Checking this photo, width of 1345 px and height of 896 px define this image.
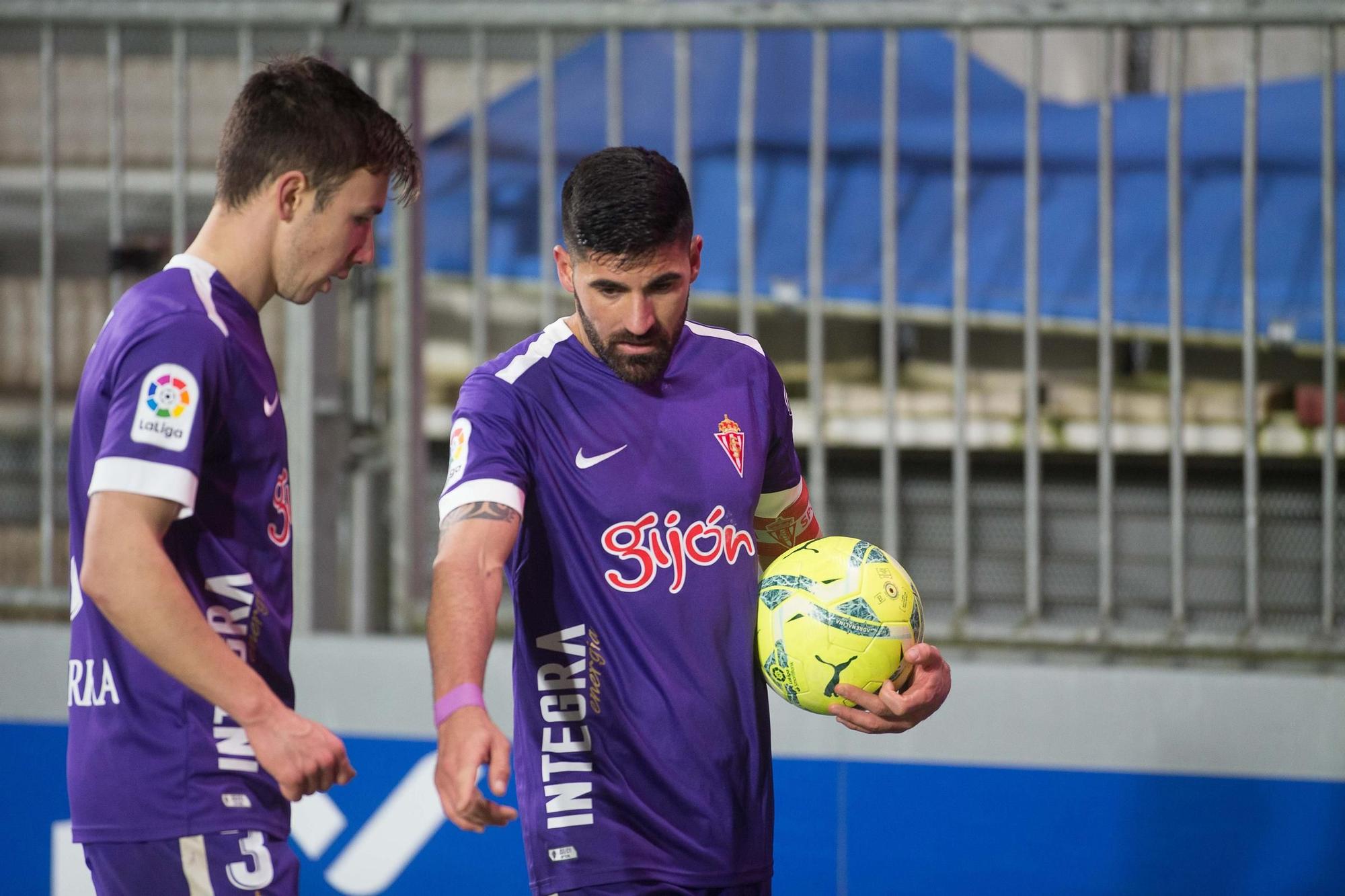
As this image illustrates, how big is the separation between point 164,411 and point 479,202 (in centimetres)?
249

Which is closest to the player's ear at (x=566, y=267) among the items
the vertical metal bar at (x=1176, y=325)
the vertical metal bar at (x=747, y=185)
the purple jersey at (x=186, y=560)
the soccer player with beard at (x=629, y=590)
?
the soccer player with beard at (x=629, y=590)

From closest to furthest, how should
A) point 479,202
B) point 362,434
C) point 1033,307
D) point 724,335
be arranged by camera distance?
point 724,335 → point 1033,307 → point 479,202 → point 362,434

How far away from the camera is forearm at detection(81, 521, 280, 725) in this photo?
1.82 m

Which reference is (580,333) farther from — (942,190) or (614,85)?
(942,190)

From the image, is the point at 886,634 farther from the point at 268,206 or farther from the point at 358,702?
the point at 358,702

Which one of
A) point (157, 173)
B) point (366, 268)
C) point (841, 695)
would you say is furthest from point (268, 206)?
point (157, 173)

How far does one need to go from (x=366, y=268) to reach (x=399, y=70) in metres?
0.67

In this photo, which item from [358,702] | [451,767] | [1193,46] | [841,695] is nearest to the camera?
[451,767]

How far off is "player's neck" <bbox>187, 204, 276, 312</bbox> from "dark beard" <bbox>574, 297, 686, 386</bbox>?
1.80ft

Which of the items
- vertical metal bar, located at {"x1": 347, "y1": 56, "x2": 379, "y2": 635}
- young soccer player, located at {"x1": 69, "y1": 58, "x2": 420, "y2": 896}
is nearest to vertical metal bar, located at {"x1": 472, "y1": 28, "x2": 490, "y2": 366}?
vertical metal bar, located at {"x1": 347, "y1": 56, "x2": 379, "y2": 635}

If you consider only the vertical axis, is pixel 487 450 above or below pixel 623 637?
above

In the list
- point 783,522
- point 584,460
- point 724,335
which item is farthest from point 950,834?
point 584,460

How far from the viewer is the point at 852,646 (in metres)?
2.29

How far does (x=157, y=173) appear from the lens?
5984mm
